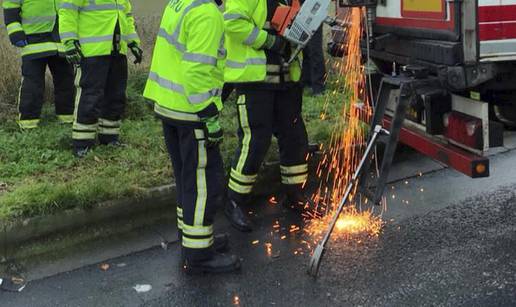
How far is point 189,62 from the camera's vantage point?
3312mm

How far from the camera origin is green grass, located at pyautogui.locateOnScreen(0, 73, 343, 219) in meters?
4.12

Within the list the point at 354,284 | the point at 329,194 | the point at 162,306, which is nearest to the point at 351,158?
the point at 329,194

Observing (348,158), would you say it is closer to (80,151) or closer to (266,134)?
(266,134)

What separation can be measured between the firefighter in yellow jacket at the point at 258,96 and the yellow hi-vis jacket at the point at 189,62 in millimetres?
524

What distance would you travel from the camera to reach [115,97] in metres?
5.64

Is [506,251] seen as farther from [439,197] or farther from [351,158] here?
[351,158]

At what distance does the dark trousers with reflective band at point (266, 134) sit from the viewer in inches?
164

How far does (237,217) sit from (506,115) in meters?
1.96

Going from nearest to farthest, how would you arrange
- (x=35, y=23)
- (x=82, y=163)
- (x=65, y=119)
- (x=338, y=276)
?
(x=338, y=276), (x=82, y=163), (x=35, y=23), (x=65, y=119)

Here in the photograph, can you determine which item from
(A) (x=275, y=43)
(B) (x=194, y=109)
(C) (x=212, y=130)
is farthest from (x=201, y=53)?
(A) (x=275, y=43)

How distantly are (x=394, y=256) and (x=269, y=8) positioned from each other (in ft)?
5.93

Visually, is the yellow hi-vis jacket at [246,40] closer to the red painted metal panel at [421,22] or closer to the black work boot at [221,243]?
the red painted metal panel at [421,22]

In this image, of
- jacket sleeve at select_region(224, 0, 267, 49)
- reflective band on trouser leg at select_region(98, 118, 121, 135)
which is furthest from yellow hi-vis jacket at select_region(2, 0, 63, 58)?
jacket sleeve at select_region(224, 0, 267, 49)

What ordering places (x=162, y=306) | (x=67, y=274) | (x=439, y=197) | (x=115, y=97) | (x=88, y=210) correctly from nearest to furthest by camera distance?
(x=162, y=306)
(x=67, y=274)
(x=88, y=210)
(x=439, y=197)
(x=115, y=97)
